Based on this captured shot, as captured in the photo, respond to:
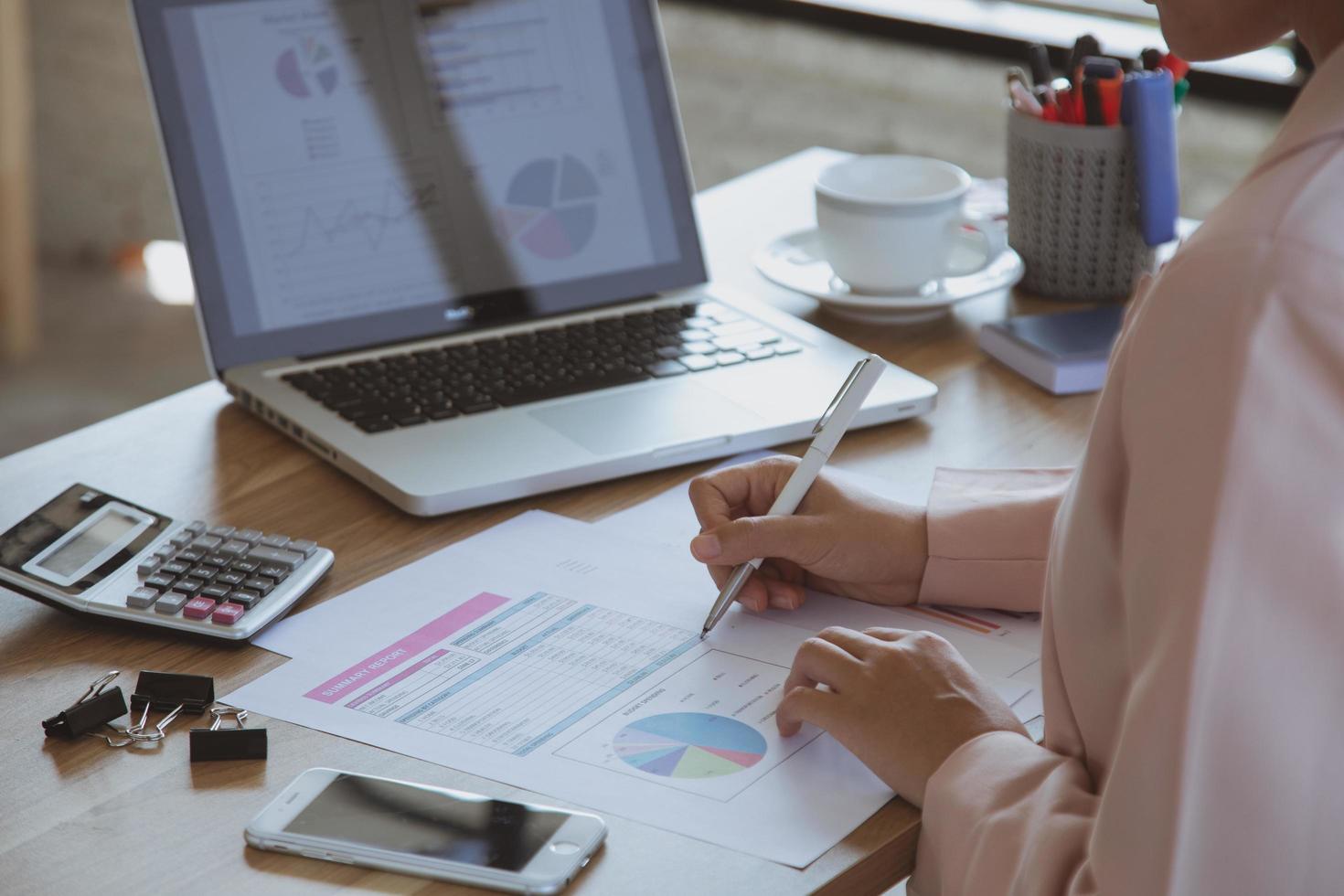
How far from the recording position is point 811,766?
2.39 feet

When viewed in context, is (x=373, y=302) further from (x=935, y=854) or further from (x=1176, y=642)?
(x=1176, y=642)

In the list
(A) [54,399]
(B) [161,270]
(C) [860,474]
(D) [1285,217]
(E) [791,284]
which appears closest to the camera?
(D) [1285,217]

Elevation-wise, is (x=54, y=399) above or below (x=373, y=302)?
below

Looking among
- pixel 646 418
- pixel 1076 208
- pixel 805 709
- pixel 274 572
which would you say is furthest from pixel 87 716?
pixel 1076 208

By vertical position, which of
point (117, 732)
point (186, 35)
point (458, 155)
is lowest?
point (117, 732)

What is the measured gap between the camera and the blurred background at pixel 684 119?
2.60 metres

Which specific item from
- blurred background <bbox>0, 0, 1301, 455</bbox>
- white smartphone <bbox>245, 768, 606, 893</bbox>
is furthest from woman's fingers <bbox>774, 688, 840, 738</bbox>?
blurred background <bbox>0, 0, 1301, 455</bbox>

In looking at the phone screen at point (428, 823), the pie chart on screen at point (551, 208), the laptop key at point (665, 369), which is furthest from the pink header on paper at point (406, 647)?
the pie chart on screen at point (551, 208)

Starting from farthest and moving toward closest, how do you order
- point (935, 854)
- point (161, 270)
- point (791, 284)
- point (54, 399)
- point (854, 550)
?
point (161, 270) < point (54, 399) < point (791, 284) < point (854, 550) < point (935, 854)

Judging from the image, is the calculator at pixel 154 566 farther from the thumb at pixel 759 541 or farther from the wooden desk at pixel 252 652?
the thumb at pixel 759 541

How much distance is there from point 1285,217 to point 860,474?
545 millimetres

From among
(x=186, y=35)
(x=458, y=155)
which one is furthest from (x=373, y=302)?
(x=186, y=35)

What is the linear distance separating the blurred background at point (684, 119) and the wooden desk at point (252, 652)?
55.6 inches

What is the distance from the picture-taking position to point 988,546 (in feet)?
2.96
